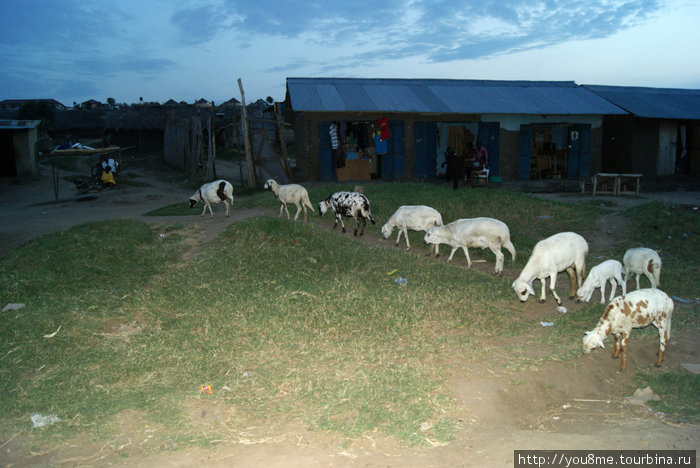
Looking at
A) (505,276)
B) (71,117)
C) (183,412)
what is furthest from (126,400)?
(71,117)

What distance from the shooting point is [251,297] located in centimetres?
777

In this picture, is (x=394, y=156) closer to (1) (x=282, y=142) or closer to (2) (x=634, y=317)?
(1) (x=282, y=142)

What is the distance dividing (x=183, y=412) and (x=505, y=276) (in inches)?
262

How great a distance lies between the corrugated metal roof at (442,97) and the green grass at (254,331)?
33.5 ft

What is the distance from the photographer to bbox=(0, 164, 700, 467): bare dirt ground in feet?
14.1

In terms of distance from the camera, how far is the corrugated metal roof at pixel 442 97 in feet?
65.1

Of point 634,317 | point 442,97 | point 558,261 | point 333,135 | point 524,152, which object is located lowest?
point 634,317

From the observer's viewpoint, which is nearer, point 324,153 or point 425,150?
point 324,153

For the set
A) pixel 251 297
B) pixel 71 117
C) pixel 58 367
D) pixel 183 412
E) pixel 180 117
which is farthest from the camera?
pixel 71 117

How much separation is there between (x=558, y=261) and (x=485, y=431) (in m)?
4.25

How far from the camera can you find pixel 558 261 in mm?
8211

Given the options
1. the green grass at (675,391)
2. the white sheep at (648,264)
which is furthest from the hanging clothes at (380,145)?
the green grass at (675,391)

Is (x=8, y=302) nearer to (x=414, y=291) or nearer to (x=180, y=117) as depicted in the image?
(x=414, y=291)

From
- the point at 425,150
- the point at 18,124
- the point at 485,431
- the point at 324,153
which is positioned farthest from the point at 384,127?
the point at 18,124
